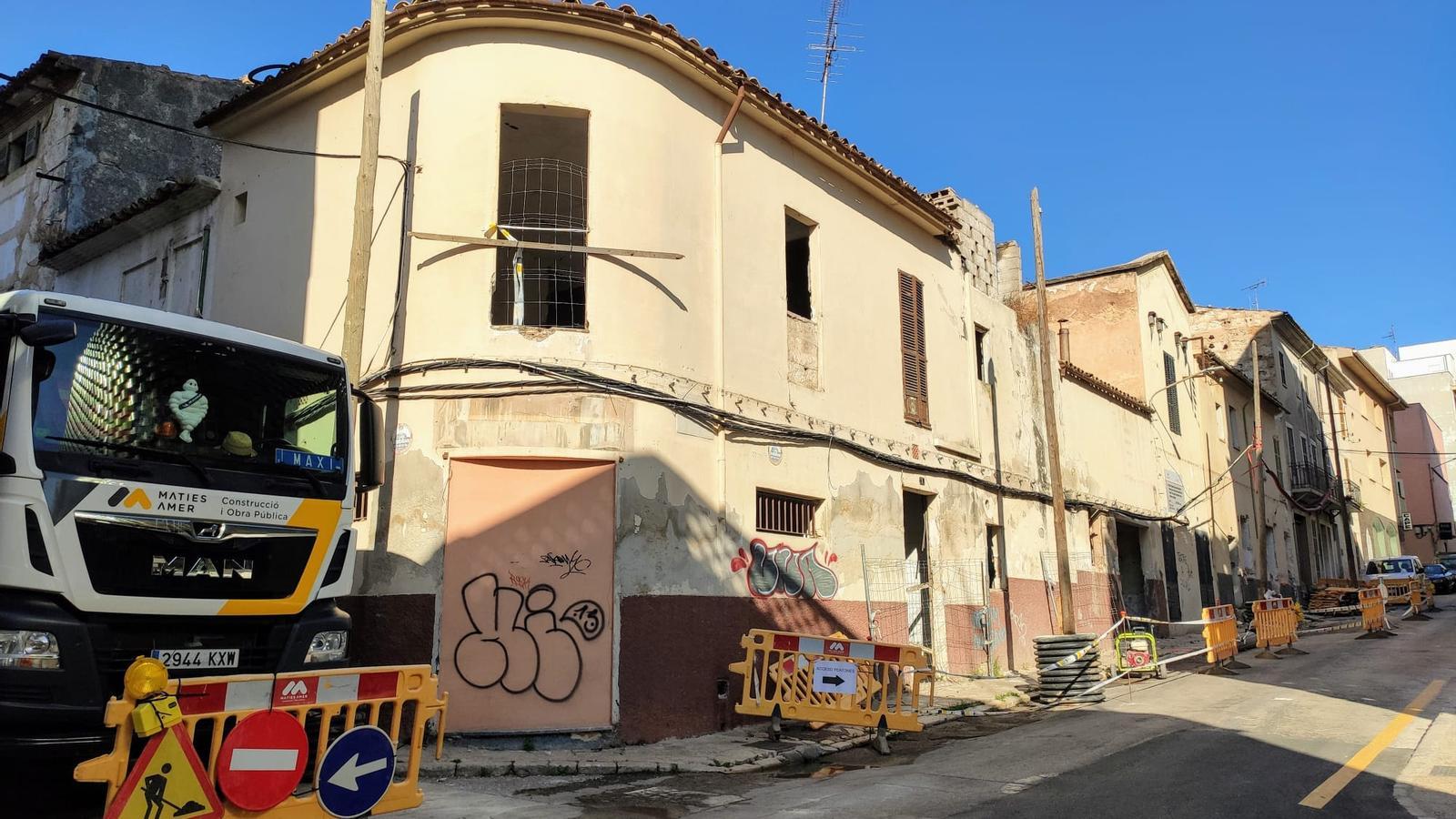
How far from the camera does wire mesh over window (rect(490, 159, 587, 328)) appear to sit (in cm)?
1134

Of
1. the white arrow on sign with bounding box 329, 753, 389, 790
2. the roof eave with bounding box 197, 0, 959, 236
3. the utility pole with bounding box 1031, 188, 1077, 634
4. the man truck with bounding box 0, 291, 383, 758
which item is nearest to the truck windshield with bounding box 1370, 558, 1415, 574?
the utility pole with bounding box 1031, 188, 1077, 634

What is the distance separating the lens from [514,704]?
32.7ft

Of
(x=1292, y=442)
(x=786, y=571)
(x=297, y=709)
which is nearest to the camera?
(x=297, y=709)

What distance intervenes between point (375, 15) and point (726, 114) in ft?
14.7

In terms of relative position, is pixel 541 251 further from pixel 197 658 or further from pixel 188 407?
pixel 197 658

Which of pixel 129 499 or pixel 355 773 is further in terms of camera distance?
pixel 129 499

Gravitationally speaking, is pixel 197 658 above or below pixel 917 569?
below

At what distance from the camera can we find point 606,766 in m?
9.19

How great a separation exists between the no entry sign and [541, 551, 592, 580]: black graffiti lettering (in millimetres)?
5064

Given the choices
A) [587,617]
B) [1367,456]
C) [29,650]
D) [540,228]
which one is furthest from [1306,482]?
[29,650]

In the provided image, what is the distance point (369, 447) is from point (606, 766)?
3.77 meters

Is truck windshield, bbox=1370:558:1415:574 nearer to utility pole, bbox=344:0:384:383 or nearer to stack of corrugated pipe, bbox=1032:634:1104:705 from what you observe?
stack of corrugated pipe, bbox=1032:634:1104:705

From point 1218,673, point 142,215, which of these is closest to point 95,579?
point 142,215

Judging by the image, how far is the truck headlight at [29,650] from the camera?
17.0 feet
